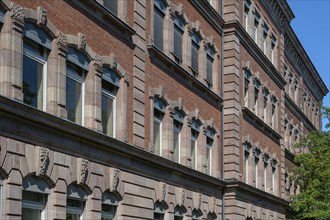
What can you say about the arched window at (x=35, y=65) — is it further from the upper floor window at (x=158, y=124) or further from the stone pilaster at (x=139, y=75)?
the upper floor window at (x=158, y=124)

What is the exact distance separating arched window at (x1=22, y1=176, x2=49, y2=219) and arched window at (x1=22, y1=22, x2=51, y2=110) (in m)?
2.06

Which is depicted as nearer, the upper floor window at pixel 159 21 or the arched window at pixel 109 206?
the arched window at pixel 109 206

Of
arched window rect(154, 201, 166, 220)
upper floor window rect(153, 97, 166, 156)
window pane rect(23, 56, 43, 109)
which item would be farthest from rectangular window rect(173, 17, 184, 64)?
window pane rect(23, 56, 43, 109)

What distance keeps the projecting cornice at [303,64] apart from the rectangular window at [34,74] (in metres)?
35.2

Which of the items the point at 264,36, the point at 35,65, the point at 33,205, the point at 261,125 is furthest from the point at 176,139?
the point at 264,36

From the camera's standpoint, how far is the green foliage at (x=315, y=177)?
4279 centimetres

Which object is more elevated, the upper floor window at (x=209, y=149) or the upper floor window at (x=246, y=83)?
the upper floor window at (x=246, y=83)

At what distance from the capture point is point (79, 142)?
20.6 meters

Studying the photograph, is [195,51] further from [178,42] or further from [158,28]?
[158,28]

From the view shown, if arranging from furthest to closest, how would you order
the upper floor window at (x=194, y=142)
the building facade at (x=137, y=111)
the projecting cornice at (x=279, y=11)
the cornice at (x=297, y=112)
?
the cornice at (x=297, y=112) → the projecting cornice at (x=279, y=11) → the upper floor window at (x=194, y=142) → the building facade at (x=137, y=111)

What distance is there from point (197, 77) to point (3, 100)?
1648 centimetres

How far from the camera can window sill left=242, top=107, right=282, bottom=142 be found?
38.8 m

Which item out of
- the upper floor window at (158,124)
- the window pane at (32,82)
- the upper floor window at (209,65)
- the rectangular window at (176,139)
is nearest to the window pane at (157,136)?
the upper floor window at (158,124)

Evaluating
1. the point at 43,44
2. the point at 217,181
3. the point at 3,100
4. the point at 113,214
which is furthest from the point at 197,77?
the point at 3,100
